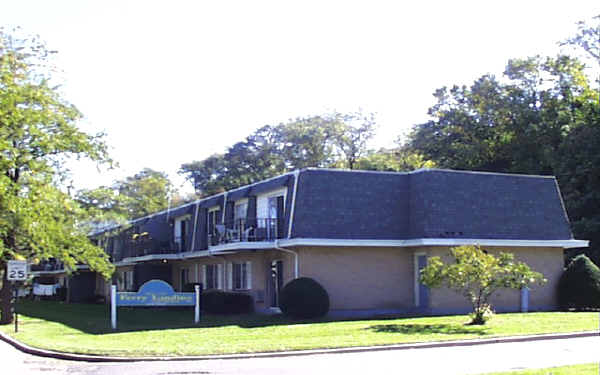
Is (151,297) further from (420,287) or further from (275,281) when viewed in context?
(420,287)

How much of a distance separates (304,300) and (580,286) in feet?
36.5

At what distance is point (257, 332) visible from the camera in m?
22.6

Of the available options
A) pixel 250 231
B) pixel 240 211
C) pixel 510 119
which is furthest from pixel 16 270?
pixel 510 119

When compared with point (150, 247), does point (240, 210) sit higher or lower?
higher

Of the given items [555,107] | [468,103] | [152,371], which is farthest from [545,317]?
[468,103]

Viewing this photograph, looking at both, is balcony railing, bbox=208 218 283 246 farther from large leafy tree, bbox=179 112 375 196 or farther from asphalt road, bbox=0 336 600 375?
large leafy tree, bbox=179 112 375 196

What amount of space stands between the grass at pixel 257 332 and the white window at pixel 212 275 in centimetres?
734

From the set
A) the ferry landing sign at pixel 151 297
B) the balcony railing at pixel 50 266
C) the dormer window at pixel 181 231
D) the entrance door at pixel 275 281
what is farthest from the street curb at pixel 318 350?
the balcony railing at pixel 50 266

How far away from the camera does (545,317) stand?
25422mm

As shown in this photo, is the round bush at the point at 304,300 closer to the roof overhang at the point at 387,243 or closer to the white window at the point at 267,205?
the roof overhang at the point at 387,243

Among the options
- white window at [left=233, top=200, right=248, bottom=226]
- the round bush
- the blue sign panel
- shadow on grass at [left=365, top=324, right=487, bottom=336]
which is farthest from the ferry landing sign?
white window at [left=233, top=200, right=248, bottom=226]

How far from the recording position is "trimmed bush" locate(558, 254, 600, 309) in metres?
29.0

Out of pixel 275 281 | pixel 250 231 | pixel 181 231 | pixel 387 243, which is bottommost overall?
pixel 275 281

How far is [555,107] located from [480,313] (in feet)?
84.9
